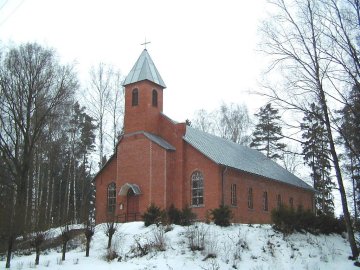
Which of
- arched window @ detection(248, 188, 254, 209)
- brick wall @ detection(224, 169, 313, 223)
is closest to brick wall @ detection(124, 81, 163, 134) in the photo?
brick wall @ detection(224, 169, 313, 223)

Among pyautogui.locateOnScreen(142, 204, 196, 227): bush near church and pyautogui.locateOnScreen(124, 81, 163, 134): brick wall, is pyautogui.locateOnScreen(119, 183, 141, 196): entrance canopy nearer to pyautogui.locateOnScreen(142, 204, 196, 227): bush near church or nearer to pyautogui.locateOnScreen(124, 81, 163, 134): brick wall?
pyautogui.locateOnScreen(124, 81, 163, 134): brick wall

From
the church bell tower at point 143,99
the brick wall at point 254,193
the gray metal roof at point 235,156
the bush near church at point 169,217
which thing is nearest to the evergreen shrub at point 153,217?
the bush near church at point 169,217

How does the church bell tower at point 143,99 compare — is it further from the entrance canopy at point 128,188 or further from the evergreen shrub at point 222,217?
the evergreen shrub at point 222,217

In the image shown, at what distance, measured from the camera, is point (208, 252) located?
18719mm

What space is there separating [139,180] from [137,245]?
10.7m

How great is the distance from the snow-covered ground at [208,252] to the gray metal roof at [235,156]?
7.36 meters

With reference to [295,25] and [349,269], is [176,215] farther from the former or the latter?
[295,25]

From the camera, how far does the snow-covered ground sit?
18031 millimetres

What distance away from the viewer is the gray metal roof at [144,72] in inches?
1288

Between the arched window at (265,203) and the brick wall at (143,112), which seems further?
the arched window at (265,203)

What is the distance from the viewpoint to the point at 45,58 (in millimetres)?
29531

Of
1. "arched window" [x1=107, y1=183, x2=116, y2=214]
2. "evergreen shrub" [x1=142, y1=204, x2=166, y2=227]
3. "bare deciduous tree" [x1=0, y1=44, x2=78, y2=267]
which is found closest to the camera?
"evergreen shrub" [x1=142, y1=204, x2=166, y2=227]

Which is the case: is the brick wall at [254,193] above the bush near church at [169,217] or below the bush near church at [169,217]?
above

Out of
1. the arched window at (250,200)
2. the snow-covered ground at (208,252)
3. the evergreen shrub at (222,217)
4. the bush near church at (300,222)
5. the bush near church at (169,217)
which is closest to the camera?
the snow-covered ground at (208,252)
